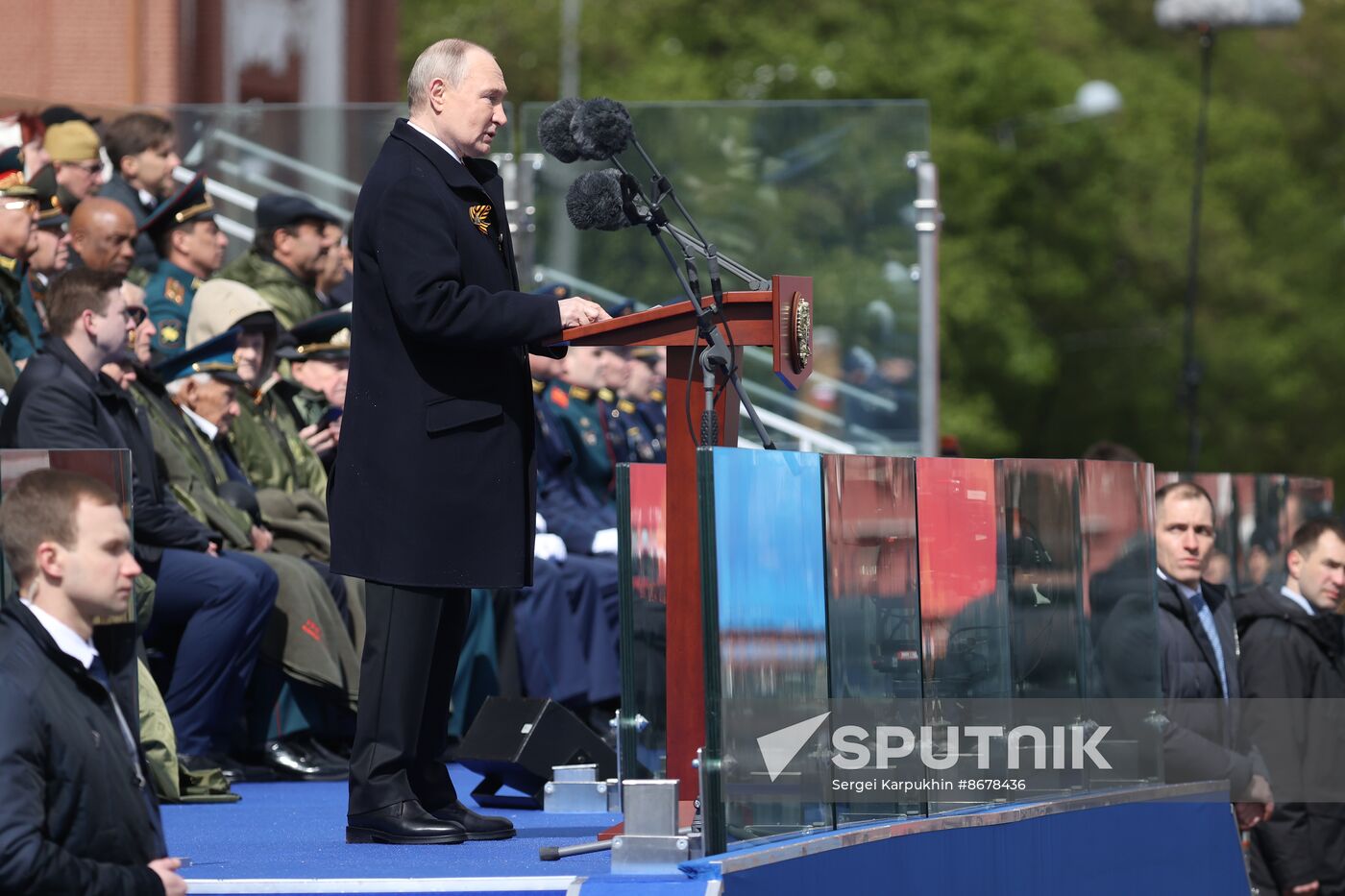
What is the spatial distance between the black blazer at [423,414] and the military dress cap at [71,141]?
479 cm

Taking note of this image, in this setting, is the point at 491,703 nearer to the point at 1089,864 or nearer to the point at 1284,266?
the point at 1089,864

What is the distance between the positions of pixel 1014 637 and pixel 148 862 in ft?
9.71

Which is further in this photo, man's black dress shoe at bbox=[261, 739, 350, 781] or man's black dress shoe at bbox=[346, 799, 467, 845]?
man's black dress shoe at bbox=[261, 739, 350, 781]

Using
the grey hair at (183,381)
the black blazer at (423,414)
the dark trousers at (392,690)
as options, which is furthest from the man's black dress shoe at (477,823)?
the grey hair at (183,381)

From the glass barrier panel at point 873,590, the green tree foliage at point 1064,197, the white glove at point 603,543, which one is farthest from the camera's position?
the green tree foliage at point 1064,197

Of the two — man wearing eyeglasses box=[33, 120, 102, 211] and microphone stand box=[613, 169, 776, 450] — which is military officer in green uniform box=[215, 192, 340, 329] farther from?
microphone stand box=[613, 169, 776, 450]

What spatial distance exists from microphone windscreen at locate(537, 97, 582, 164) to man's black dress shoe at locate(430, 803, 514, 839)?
5.50ft

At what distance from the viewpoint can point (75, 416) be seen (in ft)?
24.0

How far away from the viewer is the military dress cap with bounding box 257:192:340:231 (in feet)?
35.3

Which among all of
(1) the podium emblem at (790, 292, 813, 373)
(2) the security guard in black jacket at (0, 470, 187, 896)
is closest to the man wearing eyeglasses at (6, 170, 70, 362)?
(1) the podium emblem at (790, 292, 813, 373)

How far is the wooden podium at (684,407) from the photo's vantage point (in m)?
5.48

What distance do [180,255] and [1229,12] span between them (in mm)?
12152

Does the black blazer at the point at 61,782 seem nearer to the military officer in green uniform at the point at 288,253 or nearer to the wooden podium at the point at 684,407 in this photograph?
the wooden podium at the point at 684,407

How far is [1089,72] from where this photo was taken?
3394cm
